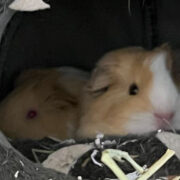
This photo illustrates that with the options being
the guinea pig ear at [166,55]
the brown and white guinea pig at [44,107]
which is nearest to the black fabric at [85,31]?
the brown and white guinea pig at [44,107]

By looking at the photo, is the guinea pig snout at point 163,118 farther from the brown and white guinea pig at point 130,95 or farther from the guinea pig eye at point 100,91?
the guinea pig eye at point 100,91

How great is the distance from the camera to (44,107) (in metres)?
2.48

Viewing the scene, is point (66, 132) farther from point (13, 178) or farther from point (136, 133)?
point (13, 178)

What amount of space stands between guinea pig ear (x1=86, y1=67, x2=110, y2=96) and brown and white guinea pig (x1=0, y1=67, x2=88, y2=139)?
0.75 ft

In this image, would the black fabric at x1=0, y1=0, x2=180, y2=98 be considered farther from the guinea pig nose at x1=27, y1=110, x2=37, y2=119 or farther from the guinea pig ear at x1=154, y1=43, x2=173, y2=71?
the guinea pig ear at x1=154, y1=43, x2=173, y2=71

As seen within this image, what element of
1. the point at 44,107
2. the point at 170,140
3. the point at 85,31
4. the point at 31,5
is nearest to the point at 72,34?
the point at 85,31

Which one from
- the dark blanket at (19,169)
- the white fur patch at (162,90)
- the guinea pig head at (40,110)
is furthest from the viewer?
the guinea pig head at (40,110)

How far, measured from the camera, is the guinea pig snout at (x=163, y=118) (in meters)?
2.07

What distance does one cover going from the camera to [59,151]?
1.98 m

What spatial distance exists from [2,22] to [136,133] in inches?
25.8

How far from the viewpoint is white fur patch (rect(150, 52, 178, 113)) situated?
6.75ft

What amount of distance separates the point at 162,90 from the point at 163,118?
0.32ft

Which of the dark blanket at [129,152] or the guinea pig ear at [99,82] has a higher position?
the guinea pig ear at [99,82]

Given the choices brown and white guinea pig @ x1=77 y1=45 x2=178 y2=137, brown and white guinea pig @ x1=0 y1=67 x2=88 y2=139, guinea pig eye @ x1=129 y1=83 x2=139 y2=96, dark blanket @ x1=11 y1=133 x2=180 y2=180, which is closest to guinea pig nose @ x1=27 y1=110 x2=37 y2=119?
brown and white guinea pig @ x1=0 y1=67 x2=88 y2=139
